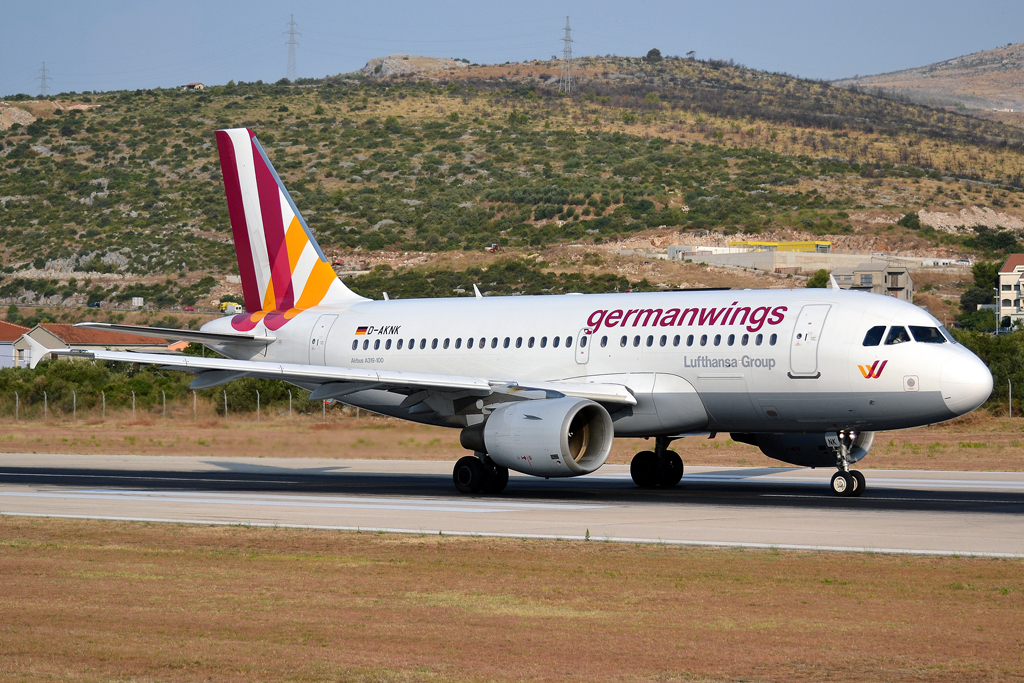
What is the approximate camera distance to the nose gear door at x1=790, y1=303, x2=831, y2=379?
2345cm

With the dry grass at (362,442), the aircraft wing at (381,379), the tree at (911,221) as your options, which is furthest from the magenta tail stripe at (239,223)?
the tree at (911,221)

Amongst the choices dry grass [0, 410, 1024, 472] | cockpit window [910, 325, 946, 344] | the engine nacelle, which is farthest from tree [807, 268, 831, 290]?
cockpit window [910, 325, 946, 344]

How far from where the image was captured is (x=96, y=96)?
181875mm

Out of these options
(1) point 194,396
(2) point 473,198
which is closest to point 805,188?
(2) point 473,198

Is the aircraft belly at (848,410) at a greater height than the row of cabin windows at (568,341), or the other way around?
the row of cabin windows at (568,341)

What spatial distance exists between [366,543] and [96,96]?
17916cm

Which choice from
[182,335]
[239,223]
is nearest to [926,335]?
[182,335]

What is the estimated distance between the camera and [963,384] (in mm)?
22203

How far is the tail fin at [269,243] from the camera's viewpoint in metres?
32.9

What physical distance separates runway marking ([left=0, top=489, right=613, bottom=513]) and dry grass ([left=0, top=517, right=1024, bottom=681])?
5293 millimetres

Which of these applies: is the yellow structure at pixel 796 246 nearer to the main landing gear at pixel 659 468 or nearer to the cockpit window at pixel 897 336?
the main landing gear at pixel 659 468

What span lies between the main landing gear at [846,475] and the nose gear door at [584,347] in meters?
5.43

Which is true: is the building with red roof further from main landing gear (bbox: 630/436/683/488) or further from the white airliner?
the white airliner

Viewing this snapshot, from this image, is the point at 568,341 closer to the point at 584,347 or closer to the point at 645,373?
the point at 584,347
